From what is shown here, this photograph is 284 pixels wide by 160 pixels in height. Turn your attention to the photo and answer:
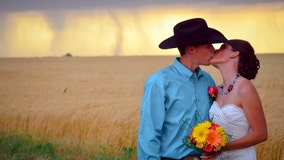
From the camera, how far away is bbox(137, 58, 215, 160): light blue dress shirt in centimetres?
373

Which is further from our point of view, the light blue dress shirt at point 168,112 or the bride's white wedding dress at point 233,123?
the bride's white wedding dress at point 233,123

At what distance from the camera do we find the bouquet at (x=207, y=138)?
3.63 m

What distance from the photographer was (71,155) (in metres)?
8.23

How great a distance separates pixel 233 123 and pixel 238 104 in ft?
0.46

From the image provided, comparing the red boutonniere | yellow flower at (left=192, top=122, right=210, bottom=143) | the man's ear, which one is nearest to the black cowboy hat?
the man's ear

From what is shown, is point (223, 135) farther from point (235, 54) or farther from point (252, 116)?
point (235, 54)

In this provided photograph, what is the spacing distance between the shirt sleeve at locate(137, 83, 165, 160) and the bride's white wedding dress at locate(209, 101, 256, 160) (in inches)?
16.0

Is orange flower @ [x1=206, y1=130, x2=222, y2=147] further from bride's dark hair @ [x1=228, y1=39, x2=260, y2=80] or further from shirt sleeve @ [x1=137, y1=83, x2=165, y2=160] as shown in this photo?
bride's dark hair @ [x1=228, y1=39, x2=260, y2=80]

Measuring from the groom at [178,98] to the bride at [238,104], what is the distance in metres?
0.11

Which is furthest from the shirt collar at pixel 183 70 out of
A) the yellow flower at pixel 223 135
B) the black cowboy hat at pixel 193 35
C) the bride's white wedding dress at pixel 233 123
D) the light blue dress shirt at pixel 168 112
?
the yellow flower at pixel 223 135

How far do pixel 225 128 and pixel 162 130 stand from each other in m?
0.47

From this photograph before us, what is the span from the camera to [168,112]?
150 inches

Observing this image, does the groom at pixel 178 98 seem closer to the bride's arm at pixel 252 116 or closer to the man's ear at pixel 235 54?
the man's ear at pixel 235 54

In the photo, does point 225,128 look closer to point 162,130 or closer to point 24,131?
point 162,130
